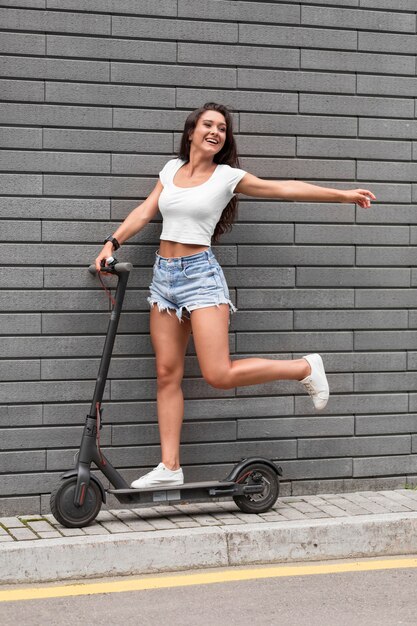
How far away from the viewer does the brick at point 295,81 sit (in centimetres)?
640

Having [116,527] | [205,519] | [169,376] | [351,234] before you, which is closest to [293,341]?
[351,234]

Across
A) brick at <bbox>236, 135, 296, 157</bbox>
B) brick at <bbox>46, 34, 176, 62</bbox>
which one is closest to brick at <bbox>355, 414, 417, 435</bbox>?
brick at <bbox>236, 135, 296, 157</bbox>

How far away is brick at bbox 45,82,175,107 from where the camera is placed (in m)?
6.05

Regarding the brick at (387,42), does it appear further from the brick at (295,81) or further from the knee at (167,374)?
the knee at (167,374)

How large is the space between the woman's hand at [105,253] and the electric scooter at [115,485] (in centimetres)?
3

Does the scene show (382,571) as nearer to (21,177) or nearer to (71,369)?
Result: (71,369)

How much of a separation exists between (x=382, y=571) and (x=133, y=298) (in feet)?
6.82

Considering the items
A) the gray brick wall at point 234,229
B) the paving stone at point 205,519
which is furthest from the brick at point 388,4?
the paving stone at point 205,519

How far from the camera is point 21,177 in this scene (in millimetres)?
6020

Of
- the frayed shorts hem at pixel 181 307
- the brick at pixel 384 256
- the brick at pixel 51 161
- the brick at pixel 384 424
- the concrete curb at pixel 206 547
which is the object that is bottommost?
the concrete curb at pixel 206 547

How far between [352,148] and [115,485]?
2.51 meters

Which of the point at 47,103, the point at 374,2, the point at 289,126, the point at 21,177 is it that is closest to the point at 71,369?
the point at 21,177

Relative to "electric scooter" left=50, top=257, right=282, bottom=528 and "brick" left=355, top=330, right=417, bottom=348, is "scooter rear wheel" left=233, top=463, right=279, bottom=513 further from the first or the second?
"brick" left=355, top=330, right=417, bottom=348

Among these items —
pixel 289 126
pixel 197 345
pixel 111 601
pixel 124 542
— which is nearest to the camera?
pixel 111 601
